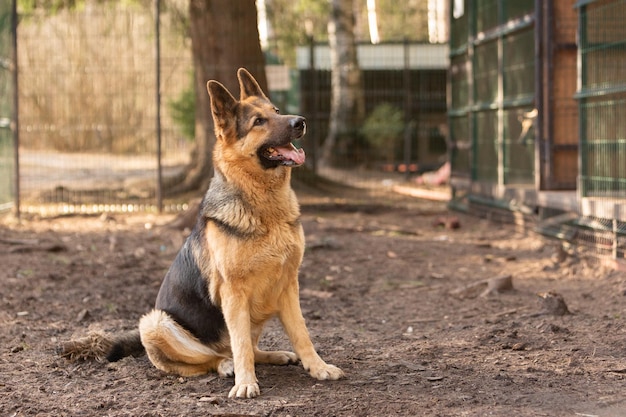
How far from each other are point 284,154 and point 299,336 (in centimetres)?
117

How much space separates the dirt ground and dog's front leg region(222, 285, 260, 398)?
17 centimetres

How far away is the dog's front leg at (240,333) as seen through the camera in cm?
522

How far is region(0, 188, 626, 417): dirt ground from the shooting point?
4.98 meters

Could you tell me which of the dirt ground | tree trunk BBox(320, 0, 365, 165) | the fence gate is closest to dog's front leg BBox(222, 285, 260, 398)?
the dirt ground

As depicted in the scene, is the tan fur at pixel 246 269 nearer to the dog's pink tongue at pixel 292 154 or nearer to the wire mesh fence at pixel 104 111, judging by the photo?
the dog's pink tongue at pixel 292 154

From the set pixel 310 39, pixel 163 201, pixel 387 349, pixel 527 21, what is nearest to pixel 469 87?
pixel 527 21

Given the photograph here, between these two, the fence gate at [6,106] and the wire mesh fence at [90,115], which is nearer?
the fence gate at [6,106]

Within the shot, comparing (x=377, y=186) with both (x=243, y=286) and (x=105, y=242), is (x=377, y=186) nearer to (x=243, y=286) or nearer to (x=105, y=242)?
(x=105, y=242)

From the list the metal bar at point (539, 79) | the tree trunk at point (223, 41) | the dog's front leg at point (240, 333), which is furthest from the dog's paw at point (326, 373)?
the tree trunk at point (223, 41)

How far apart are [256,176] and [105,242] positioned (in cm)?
672

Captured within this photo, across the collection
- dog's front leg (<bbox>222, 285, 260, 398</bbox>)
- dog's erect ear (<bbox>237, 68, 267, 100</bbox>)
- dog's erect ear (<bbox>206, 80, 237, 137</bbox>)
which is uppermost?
dog's erect ear (<bbox>237, 68, 267, 100</bbox>)

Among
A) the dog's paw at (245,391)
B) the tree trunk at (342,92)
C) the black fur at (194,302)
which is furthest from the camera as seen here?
the tree trunk at (342,92)

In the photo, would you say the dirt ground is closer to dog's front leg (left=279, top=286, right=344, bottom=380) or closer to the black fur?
dog's front leg (left=279, top=286, right=344, bottom=380)

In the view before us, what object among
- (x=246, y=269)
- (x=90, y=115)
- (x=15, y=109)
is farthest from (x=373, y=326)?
(x=90, y=115)
